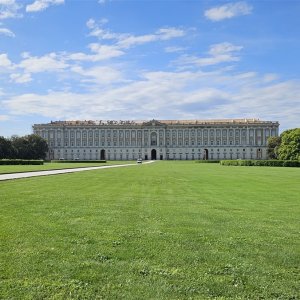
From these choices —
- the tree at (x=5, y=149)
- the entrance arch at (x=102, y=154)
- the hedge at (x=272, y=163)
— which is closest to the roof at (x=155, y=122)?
the entrance arch at (x=102, y=154)

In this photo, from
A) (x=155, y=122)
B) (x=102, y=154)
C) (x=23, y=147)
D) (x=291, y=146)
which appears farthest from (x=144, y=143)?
(x=291, y=146)

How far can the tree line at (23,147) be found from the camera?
104 meters

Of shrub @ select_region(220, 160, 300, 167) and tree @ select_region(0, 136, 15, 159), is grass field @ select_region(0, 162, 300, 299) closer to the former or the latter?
shrub @ select_region(220, 160, 300, 167)

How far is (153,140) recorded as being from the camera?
17875 cm

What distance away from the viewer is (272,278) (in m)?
6.57

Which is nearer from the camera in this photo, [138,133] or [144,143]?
[144,143]

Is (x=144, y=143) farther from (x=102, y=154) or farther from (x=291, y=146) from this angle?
(x=291, y=146)

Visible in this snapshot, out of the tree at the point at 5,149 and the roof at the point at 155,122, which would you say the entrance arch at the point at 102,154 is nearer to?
the roof at the point at 155,122

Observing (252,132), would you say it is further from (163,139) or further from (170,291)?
(170,291)

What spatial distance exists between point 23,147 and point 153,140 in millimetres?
70725

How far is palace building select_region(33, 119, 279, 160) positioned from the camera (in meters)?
177

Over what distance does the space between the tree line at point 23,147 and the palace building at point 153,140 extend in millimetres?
49731

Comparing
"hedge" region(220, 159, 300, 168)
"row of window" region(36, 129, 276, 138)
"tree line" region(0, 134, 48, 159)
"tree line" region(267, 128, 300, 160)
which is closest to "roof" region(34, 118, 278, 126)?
"row of window" region(36, 129, 276, 138)

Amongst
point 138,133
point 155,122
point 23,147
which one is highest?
point 155,122
